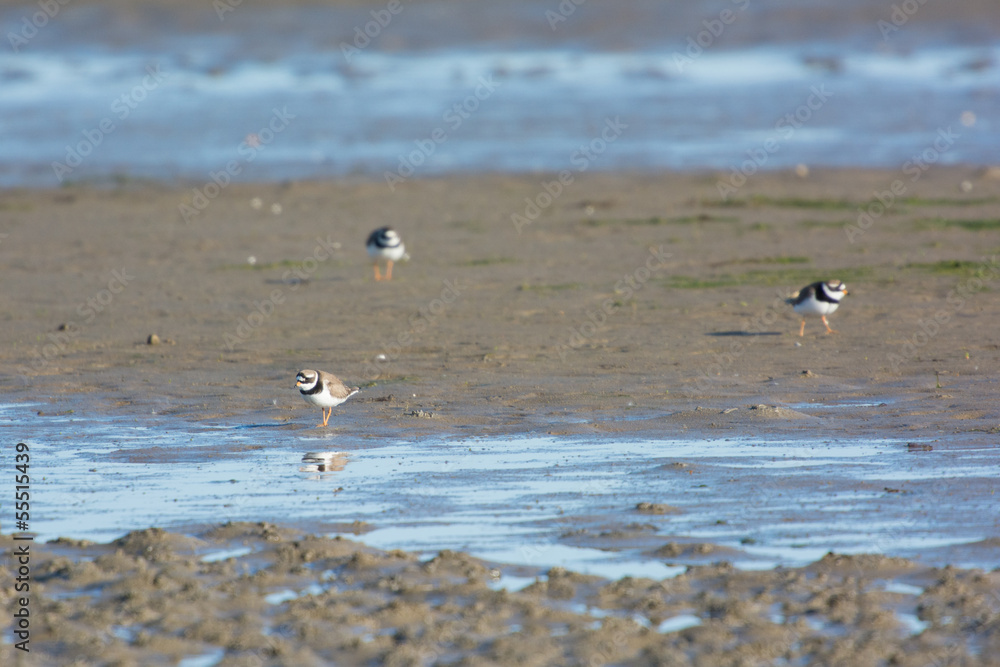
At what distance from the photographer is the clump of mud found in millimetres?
6117

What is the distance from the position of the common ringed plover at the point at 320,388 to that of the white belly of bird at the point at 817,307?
17.3ft

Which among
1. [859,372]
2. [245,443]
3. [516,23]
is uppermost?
[516,23]

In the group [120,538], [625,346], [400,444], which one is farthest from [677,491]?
[625,346]

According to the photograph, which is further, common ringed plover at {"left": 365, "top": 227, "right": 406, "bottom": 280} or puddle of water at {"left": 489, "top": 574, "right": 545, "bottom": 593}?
common ringed plover at {"left": 365, "top": 227, "right": 406, "bottom": 280}

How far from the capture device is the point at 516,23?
43.9 m

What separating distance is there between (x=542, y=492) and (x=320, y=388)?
273 centimetres

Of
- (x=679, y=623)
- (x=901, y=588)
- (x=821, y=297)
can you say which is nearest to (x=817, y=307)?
(x=821, y=297)

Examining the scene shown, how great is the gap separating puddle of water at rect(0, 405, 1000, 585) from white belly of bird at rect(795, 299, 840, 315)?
3935 millimetres

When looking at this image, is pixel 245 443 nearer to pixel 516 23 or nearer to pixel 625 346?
pixel 625 346

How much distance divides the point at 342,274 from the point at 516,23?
2808 cm

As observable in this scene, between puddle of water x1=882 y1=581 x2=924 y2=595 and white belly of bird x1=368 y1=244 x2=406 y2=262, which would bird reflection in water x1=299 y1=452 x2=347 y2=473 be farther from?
white belly of bird x1=368 y1=244 x2=406 y2=262

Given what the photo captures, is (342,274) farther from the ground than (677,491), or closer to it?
farther from the ground

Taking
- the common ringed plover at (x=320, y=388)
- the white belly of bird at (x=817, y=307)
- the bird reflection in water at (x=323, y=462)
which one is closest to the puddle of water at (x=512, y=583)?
the bird reflection in water at (x=323, y=462)

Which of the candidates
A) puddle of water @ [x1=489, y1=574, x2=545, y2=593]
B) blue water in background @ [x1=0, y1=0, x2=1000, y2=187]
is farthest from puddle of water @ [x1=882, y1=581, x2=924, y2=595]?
blue water in background @ [x1=0, y1=0, x2=1000, y2=187]
